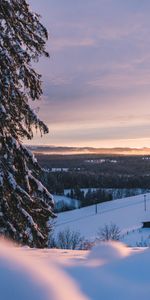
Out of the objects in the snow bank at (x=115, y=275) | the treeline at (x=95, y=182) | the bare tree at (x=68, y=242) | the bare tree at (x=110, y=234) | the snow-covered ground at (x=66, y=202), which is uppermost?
the treeline at (x=95, y=182)

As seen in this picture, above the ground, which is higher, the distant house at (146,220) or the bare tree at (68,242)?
the bare tree at (68,242)

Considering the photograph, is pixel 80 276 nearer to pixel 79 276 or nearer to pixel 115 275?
pixel 79 276

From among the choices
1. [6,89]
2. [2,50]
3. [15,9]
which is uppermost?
[15,9]

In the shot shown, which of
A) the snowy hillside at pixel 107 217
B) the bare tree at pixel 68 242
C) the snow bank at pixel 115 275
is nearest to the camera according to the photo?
the snow bank at pixel 115 275

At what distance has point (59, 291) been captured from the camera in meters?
2.29

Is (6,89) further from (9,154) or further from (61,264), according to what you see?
(61,264)

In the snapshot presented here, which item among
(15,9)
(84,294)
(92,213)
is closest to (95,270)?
(84,294)

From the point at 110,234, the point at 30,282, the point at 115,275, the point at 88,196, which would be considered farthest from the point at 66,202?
the point at 30,282

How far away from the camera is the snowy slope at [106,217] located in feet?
336

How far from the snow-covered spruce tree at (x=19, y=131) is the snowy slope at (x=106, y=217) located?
82.9 m

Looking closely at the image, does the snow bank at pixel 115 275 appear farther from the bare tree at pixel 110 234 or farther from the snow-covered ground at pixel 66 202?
the snow-covered ground at pixel 66 202

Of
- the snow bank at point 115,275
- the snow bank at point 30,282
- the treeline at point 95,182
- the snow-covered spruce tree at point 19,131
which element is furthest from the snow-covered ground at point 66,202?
the snow bank at point 30,282

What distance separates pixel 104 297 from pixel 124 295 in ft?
0.40

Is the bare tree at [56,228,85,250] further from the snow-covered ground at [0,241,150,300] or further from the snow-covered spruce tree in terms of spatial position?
the snow-covered ground at [0,241,150,300]
